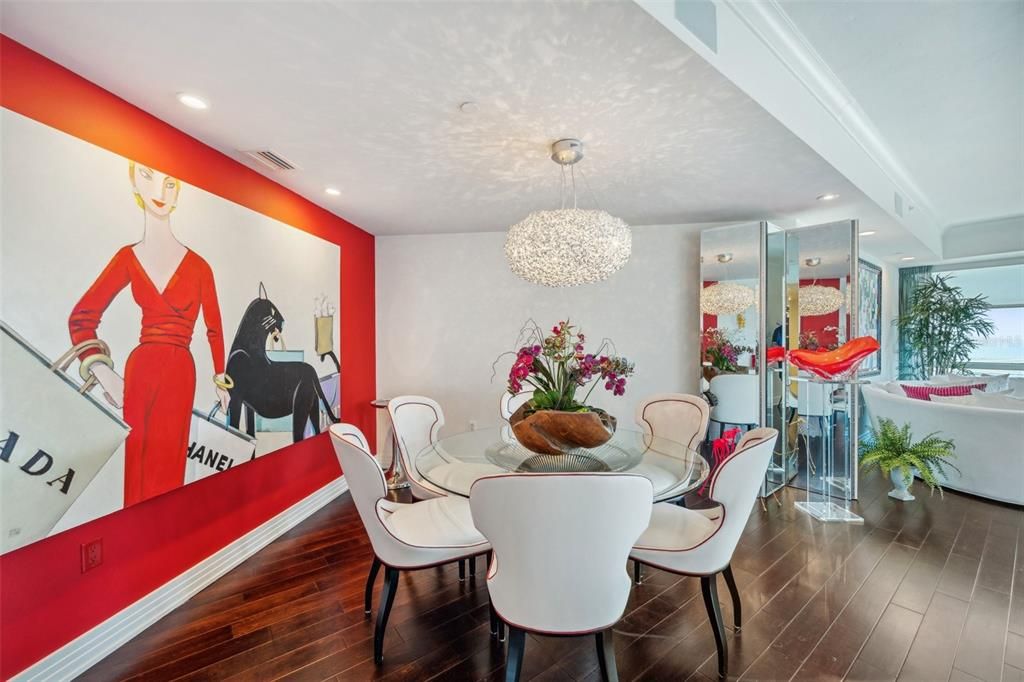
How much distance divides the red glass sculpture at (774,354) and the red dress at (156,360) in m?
4.13

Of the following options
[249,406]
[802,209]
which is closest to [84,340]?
[249,406]

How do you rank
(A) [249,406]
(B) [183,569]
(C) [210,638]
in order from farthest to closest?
1. (A) [249,406]
2. (B) [183,569]
3. (C) [210,638]

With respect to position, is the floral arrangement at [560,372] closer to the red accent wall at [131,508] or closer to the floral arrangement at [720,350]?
the red accent wall at [131,508]

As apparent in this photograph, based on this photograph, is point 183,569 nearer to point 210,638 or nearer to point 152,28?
point 210,638

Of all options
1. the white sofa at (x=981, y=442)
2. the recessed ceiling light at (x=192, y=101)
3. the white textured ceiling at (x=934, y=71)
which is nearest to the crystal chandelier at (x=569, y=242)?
the white textured ceiling at (x=934, y=71)

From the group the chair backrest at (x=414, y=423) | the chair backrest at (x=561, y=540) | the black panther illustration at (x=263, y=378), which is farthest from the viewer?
the chair backrest at (x=414, y=423)

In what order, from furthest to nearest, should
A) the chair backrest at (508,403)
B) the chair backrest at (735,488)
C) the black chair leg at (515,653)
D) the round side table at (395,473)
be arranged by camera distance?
the round side table at (395,473)
the chair backrest at (508,403)
the chair backrest at (735,488)
the black chair leg at (515,653)

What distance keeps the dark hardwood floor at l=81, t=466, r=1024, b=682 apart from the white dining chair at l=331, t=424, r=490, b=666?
317 millimetres

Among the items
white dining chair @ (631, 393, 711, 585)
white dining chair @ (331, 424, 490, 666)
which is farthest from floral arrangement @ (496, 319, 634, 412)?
white dining chair @ (631, 393, 711, 585)

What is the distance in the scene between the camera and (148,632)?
1946 millimetres

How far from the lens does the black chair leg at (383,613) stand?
173cm

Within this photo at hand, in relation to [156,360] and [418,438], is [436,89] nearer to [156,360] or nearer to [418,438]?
[156,360]

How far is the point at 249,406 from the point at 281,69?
1935 mm

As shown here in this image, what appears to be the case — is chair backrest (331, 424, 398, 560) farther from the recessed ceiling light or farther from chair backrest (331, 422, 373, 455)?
the recessed ceiling light
